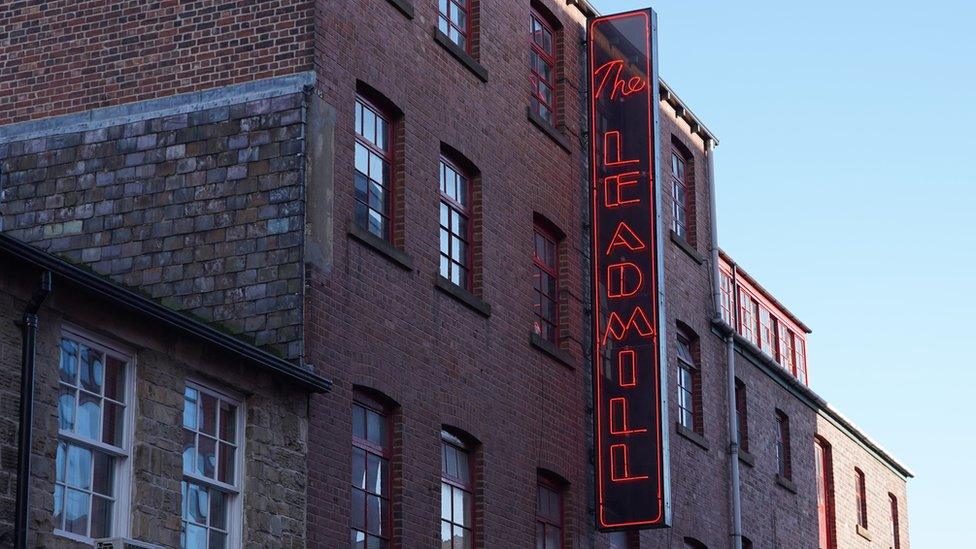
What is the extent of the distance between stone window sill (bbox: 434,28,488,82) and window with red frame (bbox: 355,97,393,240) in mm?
1757

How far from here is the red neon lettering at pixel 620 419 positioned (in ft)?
86.4

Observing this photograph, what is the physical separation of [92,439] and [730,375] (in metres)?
17.6

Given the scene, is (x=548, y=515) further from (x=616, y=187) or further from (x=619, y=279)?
(x=616, y=187)

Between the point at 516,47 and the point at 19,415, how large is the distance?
12.2m

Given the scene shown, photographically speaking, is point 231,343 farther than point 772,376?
No

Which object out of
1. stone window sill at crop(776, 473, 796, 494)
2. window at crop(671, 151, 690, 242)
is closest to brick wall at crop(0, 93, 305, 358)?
window at crop(671, 151, 690, 242)

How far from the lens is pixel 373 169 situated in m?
22.2

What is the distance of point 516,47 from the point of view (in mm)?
26359

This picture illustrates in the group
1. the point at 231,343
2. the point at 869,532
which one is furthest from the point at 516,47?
the point at 869,532

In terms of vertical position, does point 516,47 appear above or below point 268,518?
above

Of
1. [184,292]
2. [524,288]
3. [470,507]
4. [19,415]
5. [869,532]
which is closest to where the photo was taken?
[19,415]

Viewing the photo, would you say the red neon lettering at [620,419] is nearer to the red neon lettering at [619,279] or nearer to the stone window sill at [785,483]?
the red neon lettering at [619,279]

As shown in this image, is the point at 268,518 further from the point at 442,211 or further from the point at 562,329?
Result: the point at 562,329

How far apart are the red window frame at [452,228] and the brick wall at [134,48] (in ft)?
11.0
